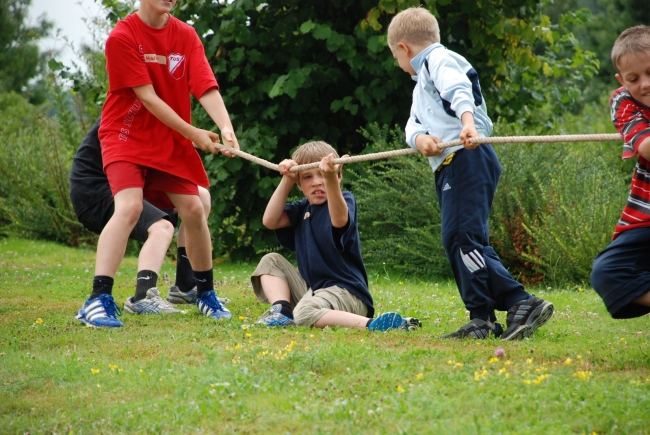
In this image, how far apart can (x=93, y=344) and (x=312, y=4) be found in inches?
218

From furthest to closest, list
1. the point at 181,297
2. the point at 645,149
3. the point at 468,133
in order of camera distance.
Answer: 1. the point at 181,297
2. the point at 468,133
3. the point at 645,149

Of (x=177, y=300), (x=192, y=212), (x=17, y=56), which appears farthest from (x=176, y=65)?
(x=17, y=56)

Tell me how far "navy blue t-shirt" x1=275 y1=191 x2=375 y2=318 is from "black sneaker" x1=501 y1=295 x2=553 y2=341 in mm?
987

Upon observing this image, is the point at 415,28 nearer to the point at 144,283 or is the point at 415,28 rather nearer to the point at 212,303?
the point at 212,303

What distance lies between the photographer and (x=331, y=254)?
500 cm

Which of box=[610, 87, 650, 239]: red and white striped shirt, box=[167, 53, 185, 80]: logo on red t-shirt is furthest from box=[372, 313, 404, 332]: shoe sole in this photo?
box=[167, 53, 185, 80]: logo on red t-shirt

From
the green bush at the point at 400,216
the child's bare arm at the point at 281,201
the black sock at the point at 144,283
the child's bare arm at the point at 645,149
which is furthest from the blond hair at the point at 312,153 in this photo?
the green bush at the point at 400,216

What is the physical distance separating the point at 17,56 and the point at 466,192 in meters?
29.8

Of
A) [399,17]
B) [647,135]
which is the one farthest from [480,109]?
[647,135]

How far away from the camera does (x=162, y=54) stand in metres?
5.29

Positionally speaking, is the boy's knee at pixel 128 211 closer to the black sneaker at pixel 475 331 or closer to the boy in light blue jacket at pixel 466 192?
the boy in light blue jacket at pixel 466 192

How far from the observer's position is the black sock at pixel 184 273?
609 cm

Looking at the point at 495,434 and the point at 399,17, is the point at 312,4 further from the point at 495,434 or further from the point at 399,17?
the point at 495,434

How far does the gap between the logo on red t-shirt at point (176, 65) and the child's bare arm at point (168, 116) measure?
1.02 feet
